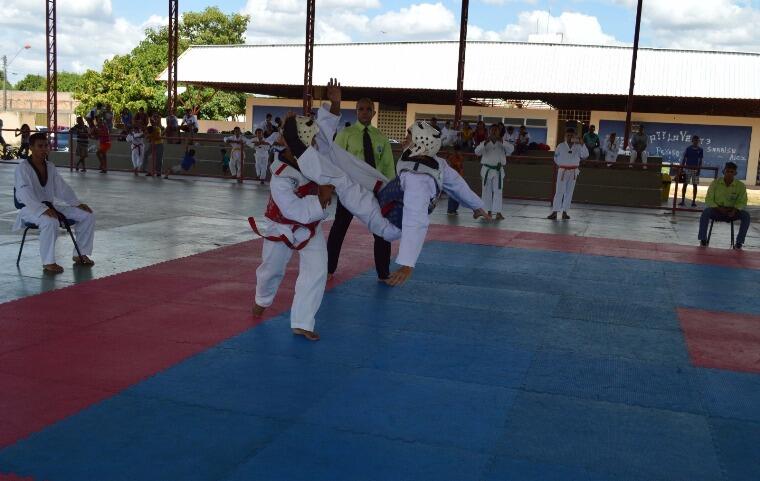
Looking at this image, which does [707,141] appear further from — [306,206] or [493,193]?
[306,206]

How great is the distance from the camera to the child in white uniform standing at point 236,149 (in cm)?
1989

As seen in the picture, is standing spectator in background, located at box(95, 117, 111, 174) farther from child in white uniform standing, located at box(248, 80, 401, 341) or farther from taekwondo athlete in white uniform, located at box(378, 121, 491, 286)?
taekwondo athlete in white uniform, located at box(378, 121, 491, 286)

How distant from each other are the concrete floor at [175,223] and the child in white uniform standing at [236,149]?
0.97m

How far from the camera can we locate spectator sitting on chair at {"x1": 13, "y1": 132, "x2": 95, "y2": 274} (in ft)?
22.0

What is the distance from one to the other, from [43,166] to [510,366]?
16.1ft

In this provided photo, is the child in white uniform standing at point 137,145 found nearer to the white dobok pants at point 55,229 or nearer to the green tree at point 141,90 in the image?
the white dobok pants at point 55,229

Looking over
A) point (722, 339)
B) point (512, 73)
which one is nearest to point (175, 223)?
point (722, 339)

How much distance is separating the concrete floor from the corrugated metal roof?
1237cm

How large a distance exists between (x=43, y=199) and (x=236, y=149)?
1363 cm

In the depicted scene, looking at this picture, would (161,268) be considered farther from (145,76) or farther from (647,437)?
(145,76)

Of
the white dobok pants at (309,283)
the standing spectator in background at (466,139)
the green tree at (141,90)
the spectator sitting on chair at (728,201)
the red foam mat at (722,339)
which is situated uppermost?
the green tree at (141,90)

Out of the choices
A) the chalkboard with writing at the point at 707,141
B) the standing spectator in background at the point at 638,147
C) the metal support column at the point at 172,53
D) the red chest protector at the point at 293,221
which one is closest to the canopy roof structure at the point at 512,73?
the chalkboard with writing at the point at 707,141

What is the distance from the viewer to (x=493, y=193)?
13.4m

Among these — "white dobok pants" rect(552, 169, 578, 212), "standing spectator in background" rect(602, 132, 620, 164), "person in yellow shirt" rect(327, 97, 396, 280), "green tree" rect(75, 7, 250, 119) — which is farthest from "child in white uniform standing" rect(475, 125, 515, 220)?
"green tree" rect(75, 7, 250, 119)
